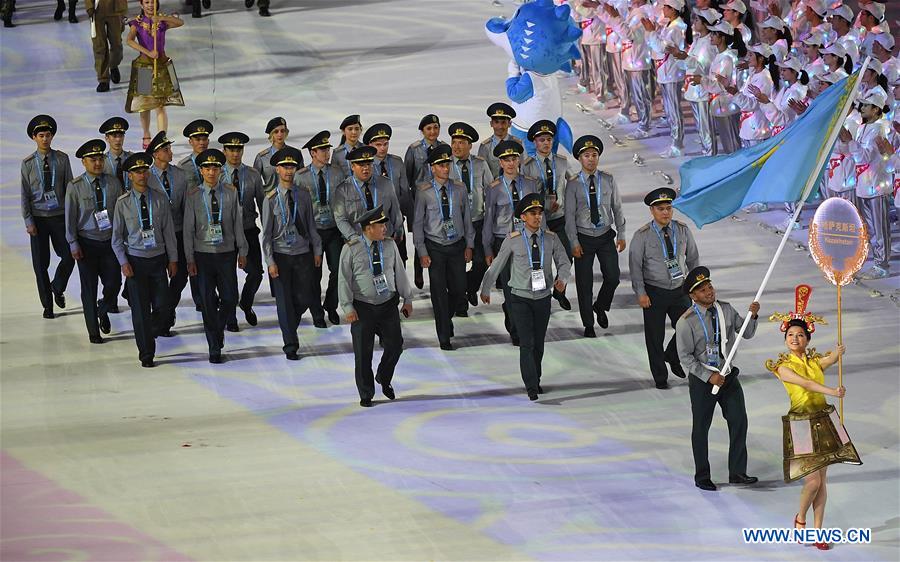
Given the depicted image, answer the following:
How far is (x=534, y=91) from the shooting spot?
14.7m

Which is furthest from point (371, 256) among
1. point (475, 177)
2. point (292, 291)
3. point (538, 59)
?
point (538, 59)

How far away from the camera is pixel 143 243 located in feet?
42.4

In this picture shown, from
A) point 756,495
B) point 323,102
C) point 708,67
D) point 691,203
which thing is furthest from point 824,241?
point 323,102

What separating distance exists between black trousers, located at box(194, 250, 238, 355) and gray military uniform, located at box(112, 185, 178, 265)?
0.87 ft

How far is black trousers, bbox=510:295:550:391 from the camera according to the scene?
40.0 feet

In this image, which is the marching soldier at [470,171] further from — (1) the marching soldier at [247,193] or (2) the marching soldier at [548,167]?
(1) the marching soldier at [247,193]

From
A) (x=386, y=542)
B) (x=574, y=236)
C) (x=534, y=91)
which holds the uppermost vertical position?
(x=534, y=91)

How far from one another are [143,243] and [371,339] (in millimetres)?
2120

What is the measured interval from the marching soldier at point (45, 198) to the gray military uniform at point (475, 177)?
3.30 metres

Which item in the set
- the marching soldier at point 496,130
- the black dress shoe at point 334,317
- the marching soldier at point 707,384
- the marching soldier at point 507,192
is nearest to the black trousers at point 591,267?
the marching soldier at point 507,192

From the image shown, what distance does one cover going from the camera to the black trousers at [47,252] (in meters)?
14.1

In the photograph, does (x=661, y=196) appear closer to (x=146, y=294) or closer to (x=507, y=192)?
(x=507, y=192)

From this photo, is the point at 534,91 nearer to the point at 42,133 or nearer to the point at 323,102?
the point at 42,133

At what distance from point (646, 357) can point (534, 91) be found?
9.82 feet
